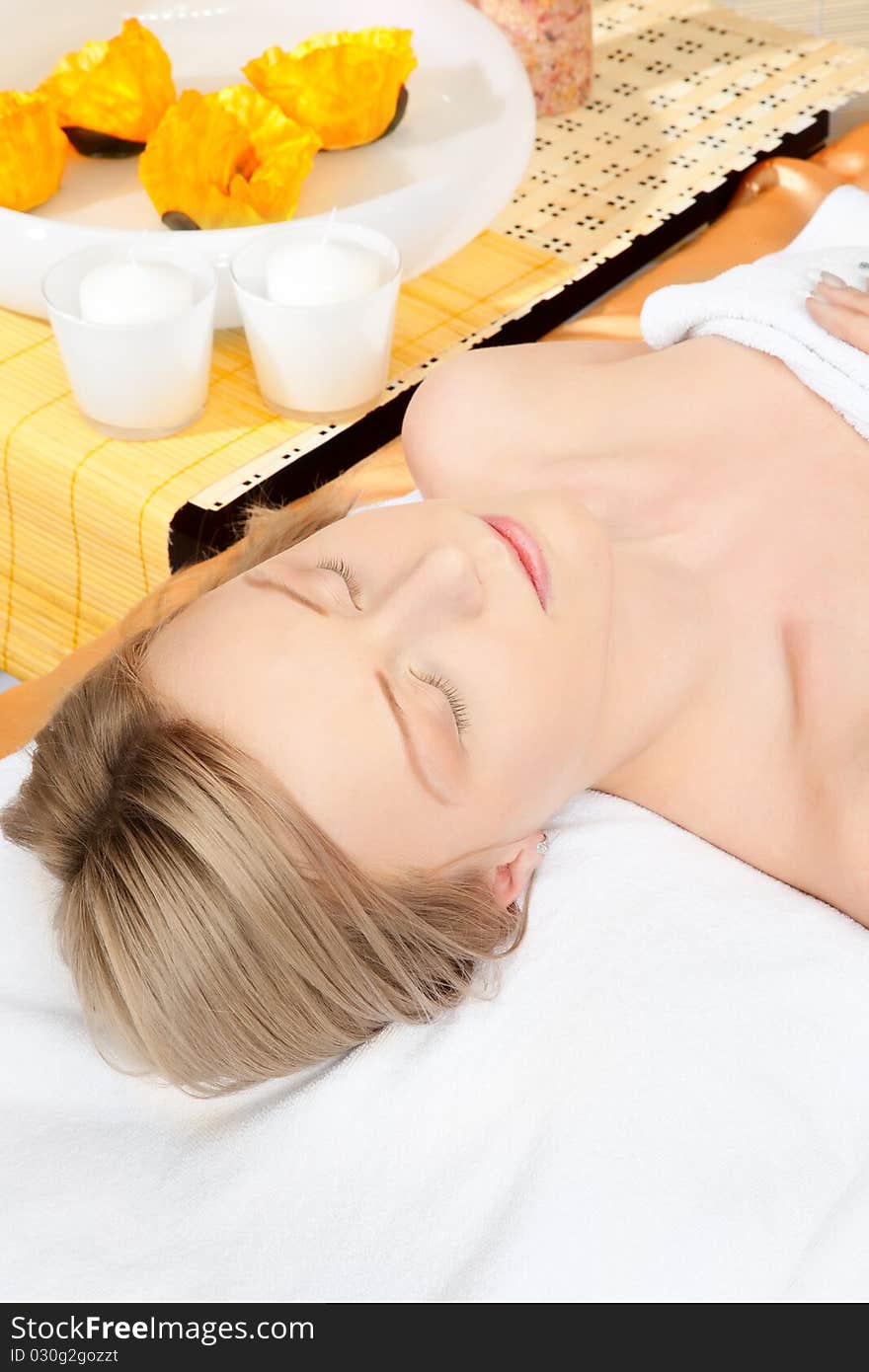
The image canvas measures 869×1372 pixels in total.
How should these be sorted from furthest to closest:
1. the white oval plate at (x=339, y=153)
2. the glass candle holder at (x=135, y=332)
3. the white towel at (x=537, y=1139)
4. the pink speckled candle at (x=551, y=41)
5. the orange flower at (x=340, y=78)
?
1. the pink speckled candle at (x=551, y=41)
2. the orange flower at (x=340, y=78)
3. the white oval plate at (x=339, y=153)
4. the glass candle holder at (x=135, y=332)
5. the white towel at (x=537, y=1139)

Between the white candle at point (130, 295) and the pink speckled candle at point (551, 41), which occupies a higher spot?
the pink speckled candle at point (551, 41)

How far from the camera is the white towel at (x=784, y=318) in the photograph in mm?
1323

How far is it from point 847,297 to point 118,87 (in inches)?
35.5

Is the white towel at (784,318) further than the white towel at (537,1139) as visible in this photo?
Yes

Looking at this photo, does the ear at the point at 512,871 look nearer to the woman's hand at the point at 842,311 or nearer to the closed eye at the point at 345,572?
the closed eye at the point at 345,572

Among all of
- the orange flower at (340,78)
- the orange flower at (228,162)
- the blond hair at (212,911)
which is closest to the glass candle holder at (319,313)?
the orange flower at (228,162)

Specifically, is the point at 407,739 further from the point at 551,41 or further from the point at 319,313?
the point at 551,41

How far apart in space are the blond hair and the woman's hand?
624mm

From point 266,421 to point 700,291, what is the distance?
47 cm

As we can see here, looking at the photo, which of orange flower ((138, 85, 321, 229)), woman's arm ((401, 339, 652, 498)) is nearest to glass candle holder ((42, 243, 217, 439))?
orange flower ((138, 85, 321, 229))

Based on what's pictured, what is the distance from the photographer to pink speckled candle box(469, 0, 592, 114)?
78.9 inches

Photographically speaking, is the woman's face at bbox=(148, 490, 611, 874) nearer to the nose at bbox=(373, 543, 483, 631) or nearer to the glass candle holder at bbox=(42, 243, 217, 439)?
the nose at bbox=(373, 543, 483, 631)

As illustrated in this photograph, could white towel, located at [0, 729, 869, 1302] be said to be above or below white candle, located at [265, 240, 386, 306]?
below

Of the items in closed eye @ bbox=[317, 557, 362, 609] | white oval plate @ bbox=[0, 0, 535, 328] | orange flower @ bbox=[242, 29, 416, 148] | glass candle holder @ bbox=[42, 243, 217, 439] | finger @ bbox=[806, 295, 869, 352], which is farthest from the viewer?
orange flower @ bbox=[242, 29, 416, 148]
